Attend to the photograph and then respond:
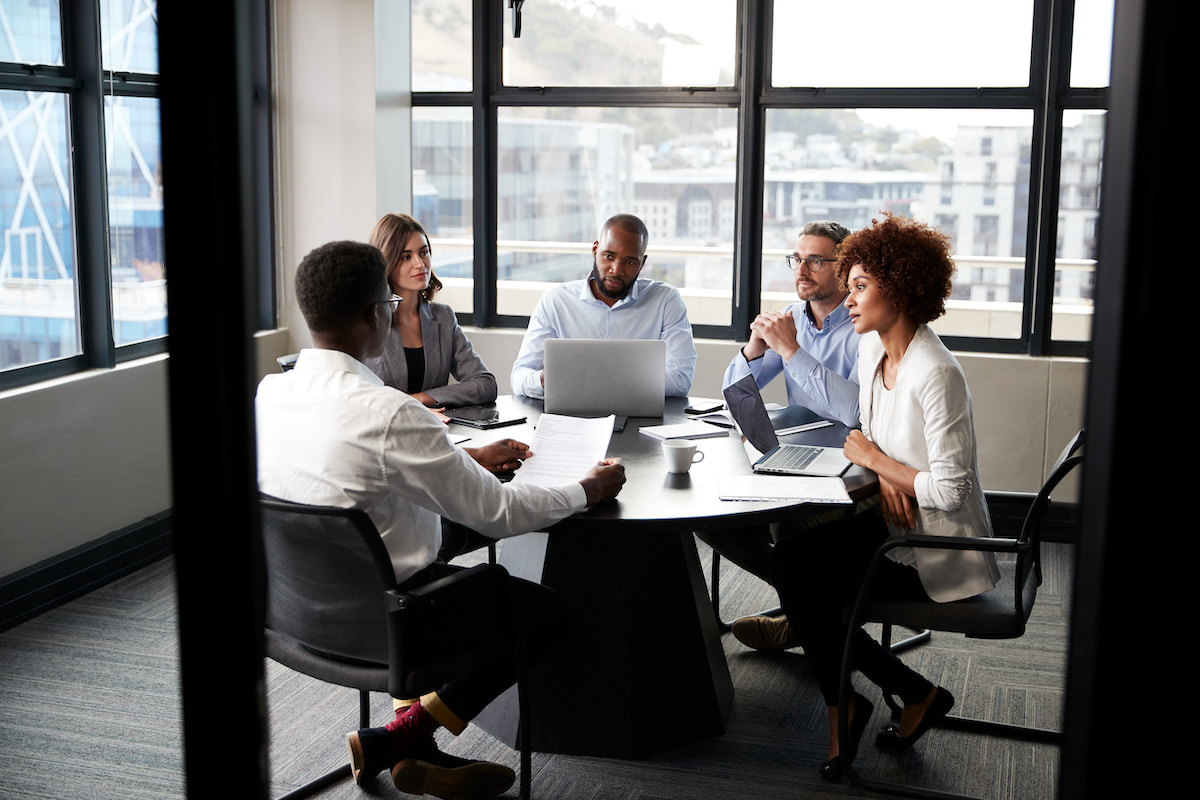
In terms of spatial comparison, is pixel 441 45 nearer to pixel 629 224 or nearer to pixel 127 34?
pixel 127 34

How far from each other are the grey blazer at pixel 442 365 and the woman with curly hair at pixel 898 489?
1177mm

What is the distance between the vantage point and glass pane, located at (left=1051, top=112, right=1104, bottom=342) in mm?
4289

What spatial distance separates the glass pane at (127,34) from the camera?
152 inches

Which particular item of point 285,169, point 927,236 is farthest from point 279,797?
point 285,169

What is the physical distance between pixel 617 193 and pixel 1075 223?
6.25ft

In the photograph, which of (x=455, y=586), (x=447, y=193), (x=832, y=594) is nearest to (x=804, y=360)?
(x=832, y=594)

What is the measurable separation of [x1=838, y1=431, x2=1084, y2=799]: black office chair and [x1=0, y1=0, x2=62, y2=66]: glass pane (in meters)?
3.08

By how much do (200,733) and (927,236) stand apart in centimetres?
212

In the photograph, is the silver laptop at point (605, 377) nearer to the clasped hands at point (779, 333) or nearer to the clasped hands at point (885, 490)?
the clasped hands at point (779, 333)

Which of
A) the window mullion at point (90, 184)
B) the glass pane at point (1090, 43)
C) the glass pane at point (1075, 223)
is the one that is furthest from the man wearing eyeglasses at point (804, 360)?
the window mullion at point (90, 184)

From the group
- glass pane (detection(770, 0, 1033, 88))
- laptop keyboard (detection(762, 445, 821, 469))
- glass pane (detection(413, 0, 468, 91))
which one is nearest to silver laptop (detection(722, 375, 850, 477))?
laptop keyboard (detection(762, 445, 821, 469))

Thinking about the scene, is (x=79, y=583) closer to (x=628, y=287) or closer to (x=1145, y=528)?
(x=628, y=287)

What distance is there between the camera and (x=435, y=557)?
7.46 ft

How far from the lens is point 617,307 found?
385 cm
